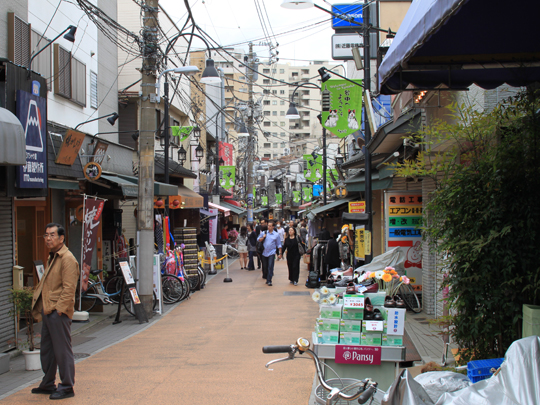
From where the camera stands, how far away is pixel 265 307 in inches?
518

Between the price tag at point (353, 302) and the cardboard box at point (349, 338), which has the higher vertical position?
the price tag at point (353, 302)

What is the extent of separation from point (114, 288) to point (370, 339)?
9.48 metres

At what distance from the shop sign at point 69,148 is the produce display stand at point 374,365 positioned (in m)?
8.20

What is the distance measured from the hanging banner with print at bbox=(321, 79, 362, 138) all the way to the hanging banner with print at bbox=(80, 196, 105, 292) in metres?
6.15

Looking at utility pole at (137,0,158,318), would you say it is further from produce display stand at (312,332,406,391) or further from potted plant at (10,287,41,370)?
produce display stand at (312,332,406,391)

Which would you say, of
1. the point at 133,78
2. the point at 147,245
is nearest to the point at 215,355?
the point at 147,245

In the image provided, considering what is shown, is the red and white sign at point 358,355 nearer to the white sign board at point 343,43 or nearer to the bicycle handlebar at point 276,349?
the bicycle handlebar at point 276,349

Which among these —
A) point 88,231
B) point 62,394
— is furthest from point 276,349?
point 88,231

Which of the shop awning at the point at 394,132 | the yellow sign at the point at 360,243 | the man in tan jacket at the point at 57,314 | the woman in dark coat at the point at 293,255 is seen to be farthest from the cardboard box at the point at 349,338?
the woman in dark coat at the point at 293,255

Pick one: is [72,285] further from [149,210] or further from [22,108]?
[149,210]

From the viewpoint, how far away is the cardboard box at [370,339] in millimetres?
5340

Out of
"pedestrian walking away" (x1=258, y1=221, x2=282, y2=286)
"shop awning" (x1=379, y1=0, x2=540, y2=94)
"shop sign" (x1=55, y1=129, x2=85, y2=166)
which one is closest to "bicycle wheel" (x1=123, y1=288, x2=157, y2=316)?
"shop sign" (x1=55, y1=129, x2=85, y2=166)

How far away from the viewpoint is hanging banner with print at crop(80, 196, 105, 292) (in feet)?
35.1

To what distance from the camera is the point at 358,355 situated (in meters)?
5.23
